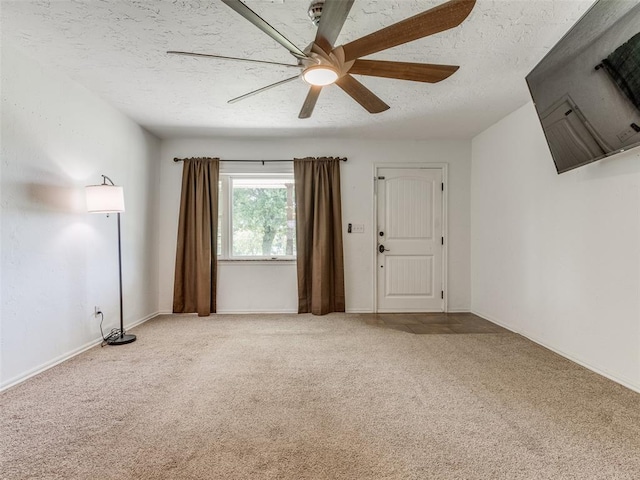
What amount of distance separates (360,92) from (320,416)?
6.75 feet

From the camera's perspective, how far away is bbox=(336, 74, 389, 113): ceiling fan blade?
6.42 ft

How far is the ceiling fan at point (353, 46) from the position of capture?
132 centimetres

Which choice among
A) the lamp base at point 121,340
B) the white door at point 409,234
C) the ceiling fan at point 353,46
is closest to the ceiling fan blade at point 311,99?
the ceiling fan at point 353,46

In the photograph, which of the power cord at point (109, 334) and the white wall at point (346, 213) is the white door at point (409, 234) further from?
the power cord at point (109, 334)

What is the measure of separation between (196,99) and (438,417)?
3.28 m

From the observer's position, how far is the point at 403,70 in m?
1.82

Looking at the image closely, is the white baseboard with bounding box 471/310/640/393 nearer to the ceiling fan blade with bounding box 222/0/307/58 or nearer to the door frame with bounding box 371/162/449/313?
the door frame with bounding box 371/162/449/313

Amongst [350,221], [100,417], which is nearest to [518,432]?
[100,417]

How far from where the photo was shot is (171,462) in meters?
1.39

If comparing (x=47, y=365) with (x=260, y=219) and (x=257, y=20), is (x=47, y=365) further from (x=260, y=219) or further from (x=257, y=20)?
(x=257, y=20)

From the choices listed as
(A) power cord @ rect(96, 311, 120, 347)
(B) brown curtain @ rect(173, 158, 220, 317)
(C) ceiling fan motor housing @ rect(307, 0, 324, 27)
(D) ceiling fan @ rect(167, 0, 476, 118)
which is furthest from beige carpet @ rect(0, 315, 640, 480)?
(C) ceiling fan motor housing @ rect(307, 0, 324, 27)

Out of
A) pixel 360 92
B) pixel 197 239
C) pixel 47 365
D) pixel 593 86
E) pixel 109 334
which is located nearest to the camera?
pixel 593 86

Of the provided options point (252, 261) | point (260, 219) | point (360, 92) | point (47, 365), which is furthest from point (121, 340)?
point (360, 92)

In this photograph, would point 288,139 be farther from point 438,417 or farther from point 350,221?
point 438,417
